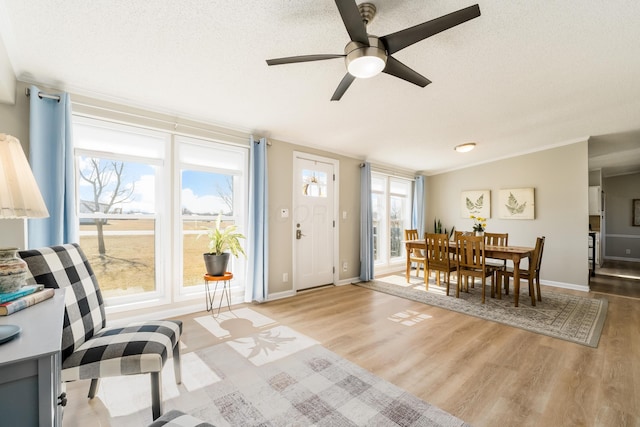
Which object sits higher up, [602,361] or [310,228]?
[310,228]

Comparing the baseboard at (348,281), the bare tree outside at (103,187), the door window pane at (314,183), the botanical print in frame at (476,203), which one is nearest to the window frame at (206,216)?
the bare tree outside at (103,187)

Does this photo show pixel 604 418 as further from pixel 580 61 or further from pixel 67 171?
pixel 67 171

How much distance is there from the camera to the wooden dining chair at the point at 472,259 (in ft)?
12.6

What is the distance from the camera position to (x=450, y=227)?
6.56 meters

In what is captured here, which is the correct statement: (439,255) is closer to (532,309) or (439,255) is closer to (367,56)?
(532,309)

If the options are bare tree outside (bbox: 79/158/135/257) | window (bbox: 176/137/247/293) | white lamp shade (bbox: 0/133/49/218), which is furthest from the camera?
window (bbox: 176/137/247/293)

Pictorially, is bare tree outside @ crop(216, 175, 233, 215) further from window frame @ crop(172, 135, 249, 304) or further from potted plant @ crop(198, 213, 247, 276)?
potted plant @ crop(198, 213, 247, 276)

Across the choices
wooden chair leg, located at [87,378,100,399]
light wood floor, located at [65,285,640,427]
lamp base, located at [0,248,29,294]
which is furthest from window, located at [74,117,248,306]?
lamp base, located at [0,248,29,294]

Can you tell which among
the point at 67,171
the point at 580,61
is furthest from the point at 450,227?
the point at 67,171

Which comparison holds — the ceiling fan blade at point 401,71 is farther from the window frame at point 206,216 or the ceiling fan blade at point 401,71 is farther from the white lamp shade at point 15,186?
the window frame at point 206,216

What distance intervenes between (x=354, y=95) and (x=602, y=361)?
131 inches

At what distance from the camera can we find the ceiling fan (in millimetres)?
1472

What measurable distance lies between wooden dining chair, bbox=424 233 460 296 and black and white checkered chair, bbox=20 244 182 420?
12.6 ft

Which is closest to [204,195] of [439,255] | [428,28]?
[428,28]
